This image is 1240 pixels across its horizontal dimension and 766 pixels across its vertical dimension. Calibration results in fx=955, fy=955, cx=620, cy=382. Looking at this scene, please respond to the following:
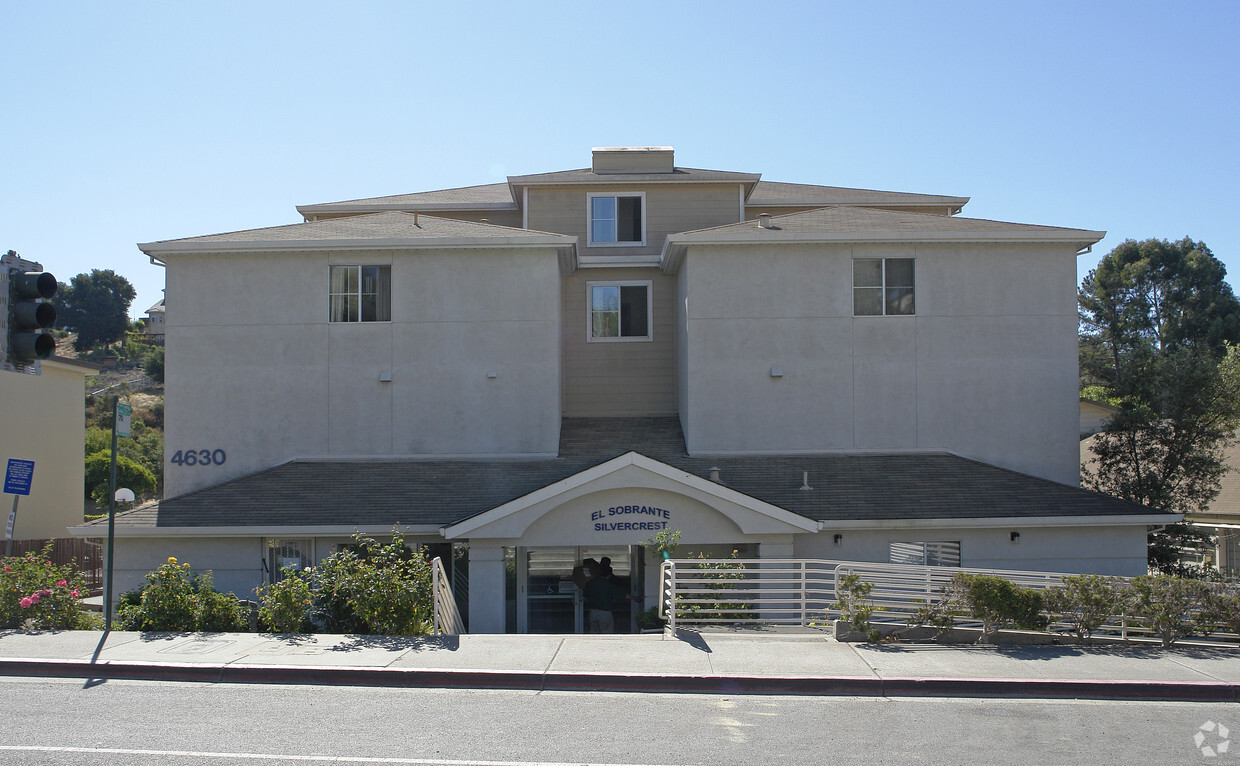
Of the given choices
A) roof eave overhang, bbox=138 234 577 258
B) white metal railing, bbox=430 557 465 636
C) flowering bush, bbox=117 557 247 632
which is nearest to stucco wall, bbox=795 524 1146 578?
white metal railing, bbox=430 557 465 636

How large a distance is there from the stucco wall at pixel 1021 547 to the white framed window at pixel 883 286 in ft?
17.1

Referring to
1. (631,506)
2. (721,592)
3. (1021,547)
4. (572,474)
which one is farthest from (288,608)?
(1021,547)

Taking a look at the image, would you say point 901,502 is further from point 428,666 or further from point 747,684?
point 428,666

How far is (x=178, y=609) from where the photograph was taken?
13.1 m

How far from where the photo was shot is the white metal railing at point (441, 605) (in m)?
13.0

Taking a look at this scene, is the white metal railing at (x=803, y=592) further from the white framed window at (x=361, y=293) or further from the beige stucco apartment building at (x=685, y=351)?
the white framed window at (x=361, y=293)

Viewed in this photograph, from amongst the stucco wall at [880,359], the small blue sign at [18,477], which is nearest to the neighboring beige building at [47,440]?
the small blue sign at [18,477]

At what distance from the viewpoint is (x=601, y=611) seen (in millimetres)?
17078

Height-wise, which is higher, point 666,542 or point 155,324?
point 155,324

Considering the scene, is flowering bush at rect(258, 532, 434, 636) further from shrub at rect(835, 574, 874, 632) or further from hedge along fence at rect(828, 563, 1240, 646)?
hedge along fence at rect(828, 563, 1240, 646)

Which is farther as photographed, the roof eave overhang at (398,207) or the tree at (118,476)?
the tree at (118,476)

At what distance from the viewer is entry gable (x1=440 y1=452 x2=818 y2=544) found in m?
16.8

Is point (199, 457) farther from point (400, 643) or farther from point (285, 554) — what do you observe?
point (400, 643)

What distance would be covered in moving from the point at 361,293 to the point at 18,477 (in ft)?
25.5
